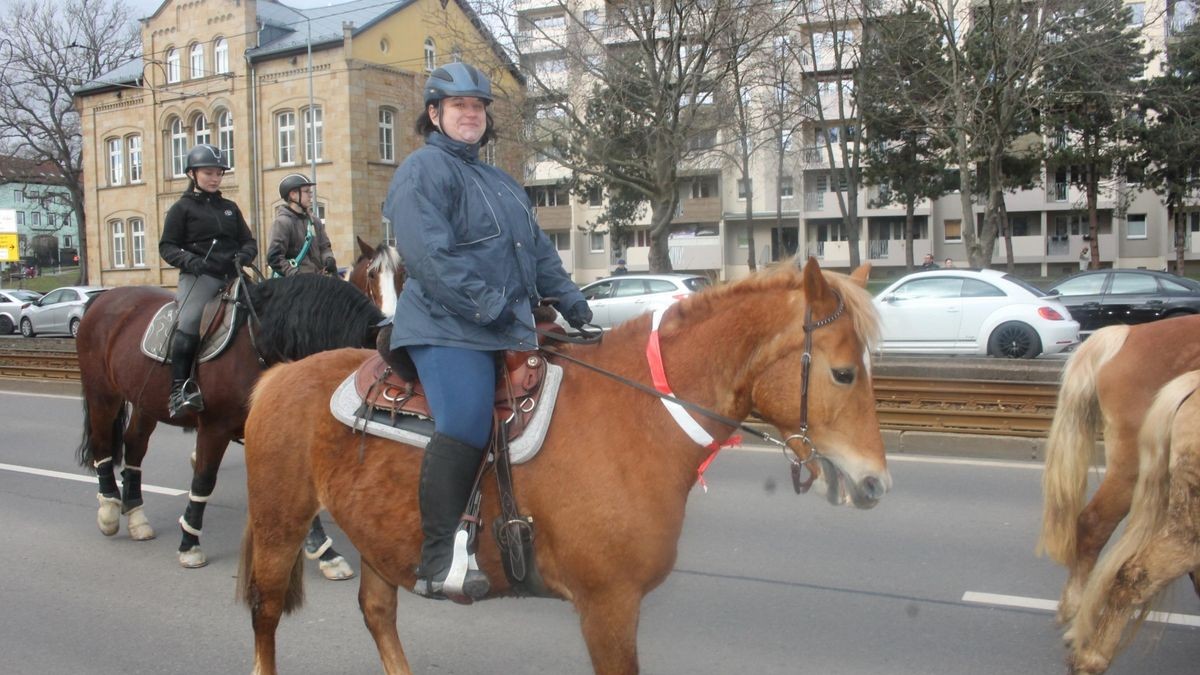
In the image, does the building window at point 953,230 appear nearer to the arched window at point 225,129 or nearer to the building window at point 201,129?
the arched window at point 225,129

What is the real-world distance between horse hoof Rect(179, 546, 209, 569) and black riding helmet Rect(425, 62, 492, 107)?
164 inches

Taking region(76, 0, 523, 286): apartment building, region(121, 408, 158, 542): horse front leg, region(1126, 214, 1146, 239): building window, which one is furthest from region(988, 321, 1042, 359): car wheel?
region(1126, 214, 1146, 239): building window

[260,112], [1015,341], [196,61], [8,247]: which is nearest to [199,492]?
[1015,341]

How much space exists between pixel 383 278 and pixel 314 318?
1.32 m

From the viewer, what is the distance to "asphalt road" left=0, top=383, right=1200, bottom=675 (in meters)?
4.68

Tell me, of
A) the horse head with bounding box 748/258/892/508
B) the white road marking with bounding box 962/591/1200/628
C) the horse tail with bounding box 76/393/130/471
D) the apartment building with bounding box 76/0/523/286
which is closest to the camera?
the horse head with bounding box 748/258/892/508

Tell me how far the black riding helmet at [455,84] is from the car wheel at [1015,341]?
15477mm

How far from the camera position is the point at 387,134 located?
45656 millimetres

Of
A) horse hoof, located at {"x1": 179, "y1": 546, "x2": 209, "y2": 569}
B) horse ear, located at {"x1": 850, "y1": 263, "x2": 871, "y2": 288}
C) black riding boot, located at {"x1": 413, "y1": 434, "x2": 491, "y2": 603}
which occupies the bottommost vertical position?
horse hoof, located at {"x1": 179, "y1": 546, "x2": 209, "y2": 569}

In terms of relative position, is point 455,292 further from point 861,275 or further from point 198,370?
point 198,370

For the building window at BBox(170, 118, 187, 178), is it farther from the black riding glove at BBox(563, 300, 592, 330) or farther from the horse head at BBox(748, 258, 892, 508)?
the horse head at BBox(748, 258, 892, 508)

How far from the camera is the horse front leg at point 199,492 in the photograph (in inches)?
245

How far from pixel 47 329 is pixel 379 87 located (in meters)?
18.7

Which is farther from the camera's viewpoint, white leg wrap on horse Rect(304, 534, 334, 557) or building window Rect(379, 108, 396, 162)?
building window Rect(379, 108, 396, 162)
